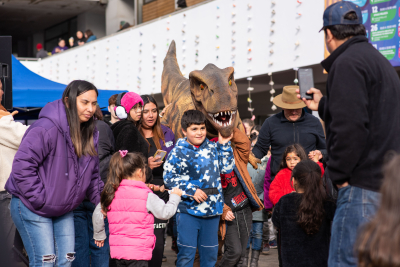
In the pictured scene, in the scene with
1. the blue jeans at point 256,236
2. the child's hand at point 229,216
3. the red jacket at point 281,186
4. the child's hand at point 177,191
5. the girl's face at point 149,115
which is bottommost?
the blue jeans at point 256,236

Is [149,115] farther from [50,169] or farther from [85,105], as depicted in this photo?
[50,169]

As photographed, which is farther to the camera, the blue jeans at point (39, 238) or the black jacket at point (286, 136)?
the black jacket at point (286, 136)

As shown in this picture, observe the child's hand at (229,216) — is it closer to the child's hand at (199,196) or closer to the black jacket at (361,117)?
the child's hand at (199,196)

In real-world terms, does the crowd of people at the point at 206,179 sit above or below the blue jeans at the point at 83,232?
above

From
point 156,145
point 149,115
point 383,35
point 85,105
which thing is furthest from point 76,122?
point 383,35

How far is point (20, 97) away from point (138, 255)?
507 centimetres

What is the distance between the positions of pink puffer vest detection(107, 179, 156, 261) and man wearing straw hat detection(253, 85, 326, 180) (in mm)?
2033

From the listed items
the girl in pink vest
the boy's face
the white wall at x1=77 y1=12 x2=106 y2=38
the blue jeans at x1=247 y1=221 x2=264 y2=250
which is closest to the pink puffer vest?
the girl in pink vest

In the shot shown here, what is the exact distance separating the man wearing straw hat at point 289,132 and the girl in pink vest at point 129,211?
6.45 ft

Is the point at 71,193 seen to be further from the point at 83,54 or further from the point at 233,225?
the point at 83,54

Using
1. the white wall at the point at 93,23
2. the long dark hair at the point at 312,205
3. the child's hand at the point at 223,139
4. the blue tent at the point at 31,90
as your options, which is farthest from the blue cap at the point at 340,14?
the white wall at the point at 93,23

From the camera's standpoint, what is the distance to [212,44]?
35.1 feet

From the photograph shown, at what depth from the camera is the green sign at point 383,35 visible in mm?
7183

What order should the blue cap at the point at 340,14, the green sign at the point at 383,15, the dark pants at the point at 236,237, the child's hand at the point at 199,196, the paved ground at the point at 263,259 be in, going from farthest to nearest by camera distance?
1. the green sign at the point at 383,15
2. the paved ground at the point at 263,259
3. the dark pants at the point at 236,237
4. the child's hand at the point at 199,196
5. the blue cap at the point at 340,14
